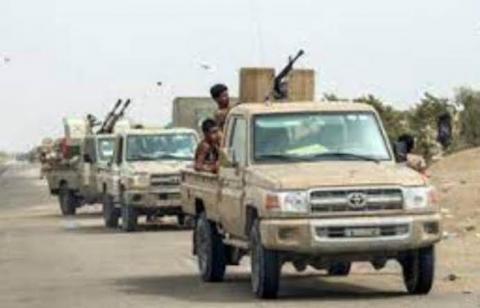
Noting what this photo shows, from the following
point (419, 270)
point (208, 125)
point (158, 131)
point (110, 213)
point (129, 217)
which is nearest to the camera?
point (419, 270)

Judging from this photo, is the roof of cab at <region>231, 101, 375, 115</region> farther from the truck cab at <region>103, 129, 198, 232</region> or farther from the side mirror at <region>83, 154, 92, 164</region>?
the side mirror at <region>83, 154, 92, 164</region>

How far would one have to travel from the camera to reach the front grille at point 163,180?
3073cm

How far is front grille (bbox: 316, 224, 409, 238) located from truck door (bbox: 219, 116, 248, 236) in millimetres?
1498

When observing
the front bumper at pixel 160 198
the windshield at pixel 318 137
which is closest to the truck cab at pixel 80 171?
the front bumper at pixel 160 198

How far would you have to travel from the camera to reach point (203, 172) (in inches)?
717

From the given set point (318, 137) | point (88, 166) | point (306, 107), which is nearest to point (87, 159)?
point (88, 166)

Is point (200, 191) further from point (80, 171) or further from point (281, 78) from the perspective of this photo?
point (80, 171)

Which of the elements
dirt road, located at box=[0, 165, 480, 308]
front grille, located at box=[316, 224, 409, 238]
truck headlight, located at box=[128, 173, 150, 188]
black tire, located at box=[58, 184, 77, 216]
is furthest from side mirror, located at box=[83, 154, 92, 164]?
front grille, located at box=[316, 224, 409, 238]

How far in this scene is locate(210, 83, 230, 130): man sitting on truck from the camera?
1852 cm

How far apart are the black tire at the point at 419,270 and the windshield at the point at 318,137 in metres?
1.21

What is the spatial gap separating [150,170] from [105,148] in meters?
8.66

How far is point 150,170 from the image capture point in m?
31.0

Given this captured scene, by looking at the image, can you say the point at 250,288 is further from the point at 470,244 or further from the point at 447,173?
the point at 447,173

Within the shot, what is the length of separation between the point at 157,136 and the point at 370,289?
51.3 feet
